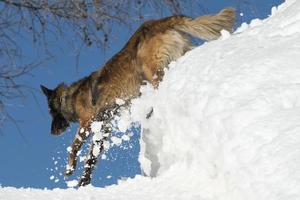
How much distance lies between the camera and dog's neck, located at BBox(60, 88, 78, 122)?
350 inches

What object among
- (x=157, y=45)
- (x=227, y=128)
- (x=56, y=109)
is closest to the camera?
(x=227, y=128)

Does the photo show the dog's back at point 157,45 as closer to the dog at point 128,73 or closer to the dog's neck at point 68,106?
the dog at point 128,73

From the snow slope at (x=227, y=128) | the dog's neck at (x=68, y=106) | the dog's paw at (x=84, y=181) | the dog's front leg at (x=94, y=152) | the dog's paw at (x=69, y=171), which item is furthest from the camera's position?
the dog's neck at (x=68, y=106)

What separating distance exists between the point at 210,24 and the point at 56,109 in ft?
11.4

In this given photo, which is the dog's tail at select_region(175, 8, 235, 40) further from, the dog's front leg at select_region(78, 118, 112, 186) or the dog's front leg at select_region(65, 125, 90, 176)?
the dog's front leg at select_region(65, 125, 90, 176)

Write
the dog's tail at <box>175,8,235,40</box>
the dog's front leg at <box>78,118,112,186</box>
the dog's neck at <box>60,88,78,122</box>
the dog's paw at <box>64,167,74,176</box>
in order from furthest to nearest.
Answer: the dog's neck at <box>60,88,78,122</box> → the dog's paw at <box>64,167,74,176</box> → the dog's front leg at <box>78,118,112,186</box> → the dog's tail at <box>175,8,235,40</box>

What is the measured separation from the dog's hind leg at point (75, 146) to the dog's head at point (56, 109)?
123 centimetres

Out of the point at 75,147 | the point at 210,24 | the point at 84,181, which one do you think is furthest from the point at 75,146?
the point at 210,24

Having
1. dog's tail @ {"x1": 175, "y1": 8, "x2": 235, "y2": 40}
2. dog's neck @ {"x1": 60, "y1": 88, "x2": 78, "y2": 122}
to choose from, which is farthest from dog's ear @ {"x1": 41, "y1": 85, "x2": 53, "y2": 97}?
dog's tail @ {"x1": 175, "y1": 8, "x2": 235, "y2": 40}

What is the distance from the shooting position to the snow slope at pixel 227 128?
3.09 metres

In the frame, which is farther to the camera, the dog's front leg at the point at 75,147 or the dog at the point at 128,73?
the dog's front leg at the point at 75,147

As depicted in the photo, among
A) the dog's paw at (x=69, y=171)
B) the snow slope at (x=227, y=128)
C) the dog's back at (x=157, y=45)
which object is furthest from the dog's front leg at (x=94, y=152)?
the snow slope at (x=227, y=128)

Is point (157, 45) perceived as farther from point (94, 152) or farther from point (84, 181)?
point (84, 181)

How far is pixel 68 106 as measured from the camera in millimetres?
8992
